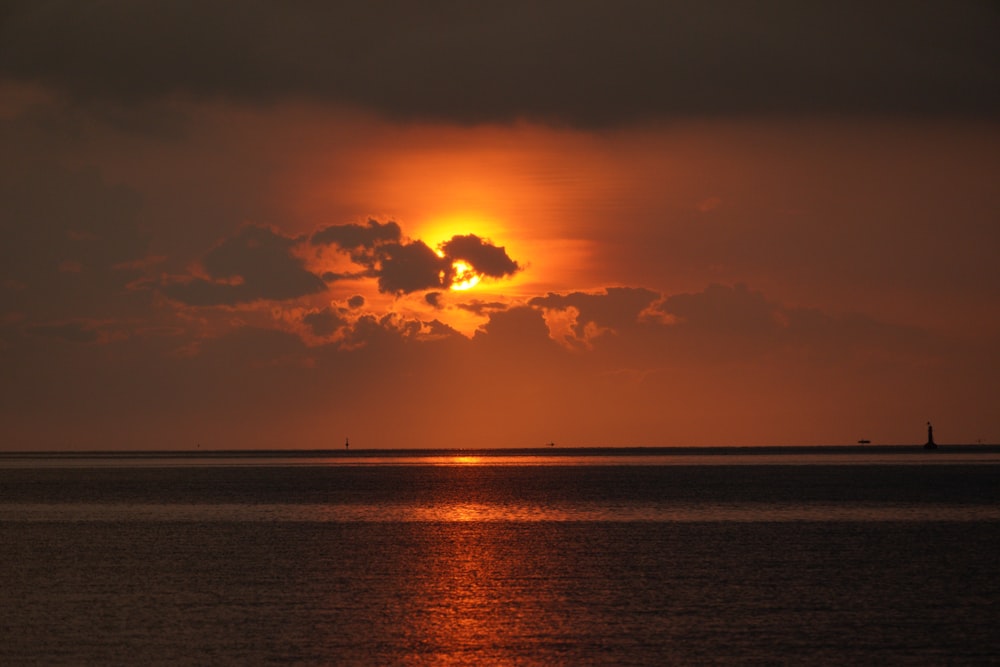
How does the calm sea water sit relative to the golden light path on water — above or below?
below

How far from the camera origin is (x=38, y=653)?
112ft

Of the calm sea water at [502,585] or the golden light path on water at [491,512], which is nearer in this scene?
the calm sea water at [502,585]

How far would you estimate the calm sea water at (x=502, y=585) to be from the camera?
34.9 meters

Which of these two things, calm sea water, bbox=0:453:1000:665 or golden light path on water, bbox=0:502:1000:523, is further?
golden light path on water, bbox=0:502:1000:523

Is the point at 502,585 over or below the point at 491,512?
below

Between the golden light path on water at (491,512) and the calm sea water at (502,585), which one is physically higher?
the golden light path on water at (491,512)

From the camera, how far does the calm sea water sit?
3488 centimetres

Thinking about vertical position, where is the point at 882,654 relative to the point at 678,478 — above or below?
below

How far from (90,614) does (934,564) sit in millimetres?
34276

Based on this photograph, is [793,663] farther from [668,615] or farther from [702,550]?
[702,550]

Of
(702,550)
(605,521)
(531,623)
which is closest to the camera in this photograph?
(531,623)

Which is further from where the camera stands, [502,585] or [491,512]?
[491,512]

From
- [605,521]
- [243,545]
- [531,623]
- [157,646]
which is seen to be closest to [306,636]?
[157,646]

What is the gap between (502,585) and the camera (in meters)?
48.3
